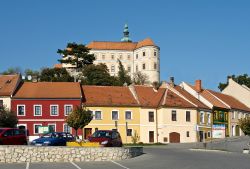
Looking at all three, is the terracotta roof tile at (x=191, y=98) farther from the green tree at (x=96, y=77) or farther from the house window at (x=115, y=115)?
the green tree at (x=96, y=77)

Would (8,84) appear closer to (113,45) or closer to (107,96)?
(107,96)

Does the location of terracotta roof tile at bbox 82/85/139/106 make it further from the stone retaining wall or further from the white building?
the white building

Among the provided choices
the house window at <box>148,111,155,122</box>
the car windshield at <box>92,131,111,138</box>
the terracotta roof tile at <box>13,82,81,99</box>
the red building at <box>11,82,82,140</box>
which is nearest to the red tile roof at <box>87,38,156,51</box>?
the terracotta roof tile at <box>13,82,81,99</box>

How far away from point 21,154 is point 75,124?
71.6ft

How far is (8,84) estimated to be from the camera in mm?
69438

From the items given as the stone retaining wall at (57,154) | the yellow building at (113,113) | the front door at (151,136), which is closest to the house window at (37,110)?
the yellow building at (113,113)

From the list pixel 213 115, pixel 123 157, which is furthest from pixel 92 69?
pixel 123 157

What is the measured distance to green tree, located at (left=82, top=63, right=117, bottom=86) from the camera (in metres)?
99.4

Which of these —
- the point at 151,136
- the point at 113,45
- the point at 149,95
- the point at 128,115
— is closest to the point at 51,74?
the point at 149,95

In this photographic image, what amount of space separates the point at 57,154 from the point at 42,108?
37.9 m

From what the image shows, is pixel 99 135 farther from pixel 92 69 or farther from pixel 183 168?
pixel 92 69

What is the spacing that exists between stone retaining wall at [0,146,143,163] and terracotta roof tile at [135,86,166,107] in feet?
126

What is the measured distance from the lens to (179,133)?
229ft

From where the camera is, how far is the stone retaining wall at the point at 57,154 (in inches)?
1125
